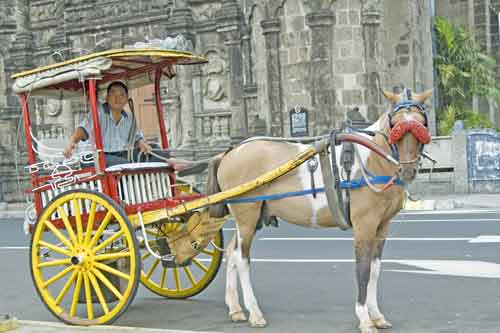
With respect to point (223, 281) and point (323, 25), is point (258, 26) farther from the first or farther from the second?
point (223, 281)

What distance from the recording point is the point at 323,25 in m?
20.7

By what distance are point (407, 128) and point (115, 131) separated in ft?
11.8

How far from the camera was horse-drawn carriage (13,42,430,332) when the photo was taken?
270 inches

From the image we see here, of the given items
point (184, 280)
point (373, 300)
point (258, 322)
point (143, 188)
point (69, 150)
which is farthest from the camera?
point (184, 280)

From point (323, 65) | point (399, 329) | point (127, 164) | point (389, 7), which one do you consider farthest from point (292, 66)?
point (399, 329)

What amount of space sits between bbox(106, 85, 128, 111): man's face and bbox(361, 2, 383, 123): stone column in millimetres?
12842

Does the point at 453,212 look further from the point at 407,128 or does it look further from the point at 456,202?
the point at 407,128

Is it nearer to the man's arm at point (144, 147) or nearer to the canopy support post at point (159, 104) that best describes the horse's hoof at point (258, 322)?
the man's arm at point (144, 147)

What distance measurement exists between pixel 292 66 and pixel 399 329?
14.8 metres

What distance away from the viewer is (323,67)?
20719 mm

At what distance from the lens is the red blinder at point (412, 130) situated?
648 cm

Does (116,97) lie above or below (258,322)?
above

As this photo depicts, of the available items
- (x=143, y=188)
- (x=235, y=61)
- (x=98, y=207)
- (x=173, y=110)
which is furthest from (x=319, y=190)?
(x=173, y=110)

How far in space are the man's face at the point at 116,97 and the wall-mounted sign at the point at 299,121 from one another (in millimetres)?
12545
